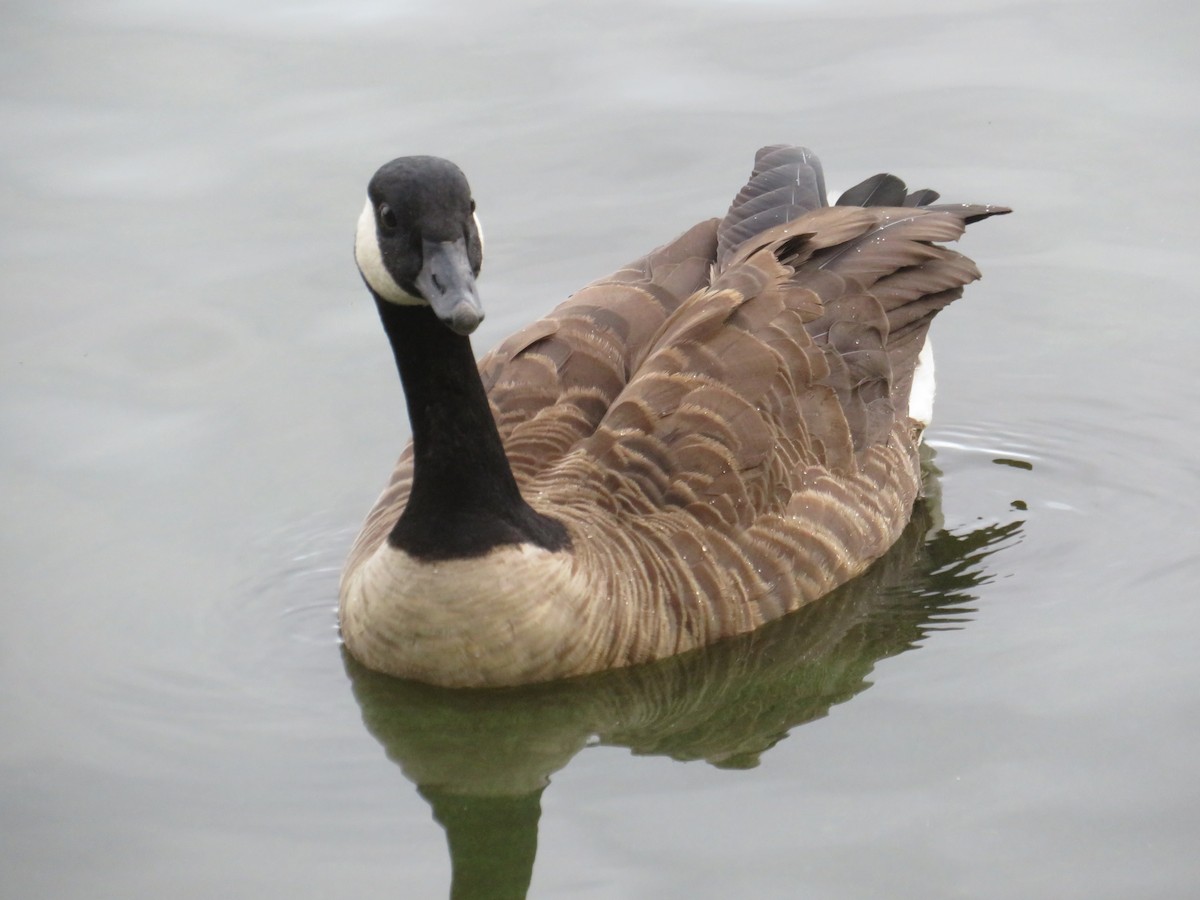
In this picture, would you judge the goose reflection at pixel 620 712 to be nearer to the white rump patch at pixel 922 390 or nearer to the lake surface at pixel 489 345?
the lake surface at pixel 489 345

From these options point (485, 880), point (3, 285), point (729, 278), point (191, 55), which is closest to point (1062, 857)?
point (485, 880)

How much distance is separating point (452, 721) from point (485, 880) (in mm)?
984

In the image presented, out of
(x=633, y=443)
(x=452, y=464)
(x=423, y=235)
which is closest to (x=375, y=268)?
(x=423, y=235)

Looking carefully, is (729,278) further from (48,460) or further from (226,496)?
(48,460)

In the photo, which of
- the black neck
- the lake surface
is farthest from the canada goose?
the lake surface

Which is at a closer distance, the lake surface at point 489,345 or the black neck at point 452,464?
the lake surface at point 489,345

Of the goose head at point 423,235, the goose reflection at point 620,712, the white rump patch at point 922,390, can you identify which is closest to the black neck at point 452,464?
the goose head at point 423,235

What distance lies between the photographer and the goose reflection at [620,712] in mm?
7125

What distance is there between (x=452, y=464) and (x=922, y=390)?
9.90 feet

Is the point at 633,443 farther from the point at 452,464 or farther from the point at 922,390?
the point at 922,390

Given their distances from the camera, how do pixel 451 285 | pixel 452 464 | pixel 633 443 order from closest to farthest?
pixel 451 285 → pixel 452 464 → pixel 633 443

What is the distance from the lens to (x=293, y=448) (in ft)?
31.7

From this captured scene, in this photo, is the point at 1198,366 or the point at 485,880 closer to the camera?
the point at 485,880

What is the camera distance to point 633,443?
7.79 metres
